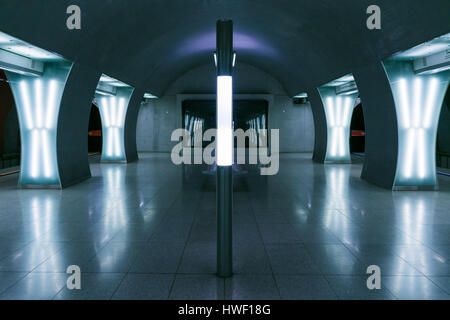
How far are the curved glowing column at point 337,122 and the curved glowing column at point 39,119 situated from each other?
13.2 metres

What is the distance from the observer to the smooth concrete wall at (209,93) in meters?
29.0

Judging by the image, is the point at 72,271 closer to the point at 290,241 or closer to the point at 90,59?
the point at 290,241

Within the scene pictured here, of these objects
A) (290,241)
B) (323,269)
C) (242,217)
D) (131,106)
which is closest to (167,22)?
(131,106)

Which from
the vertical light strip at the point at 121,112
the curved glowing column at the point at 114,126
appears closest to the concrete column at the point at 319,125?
the curved glowing column at the point at 114,126

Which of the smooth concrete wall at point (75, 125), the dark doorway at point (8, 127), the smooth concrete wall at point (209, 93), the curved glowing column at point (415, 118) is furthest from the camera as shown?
the smooth concrete wall at point (209, 93)

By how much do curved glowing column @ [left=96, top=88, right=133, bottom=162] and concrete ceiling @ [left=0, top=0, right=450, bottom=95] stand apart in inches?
69.4

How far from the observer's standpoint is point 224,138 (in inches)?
170

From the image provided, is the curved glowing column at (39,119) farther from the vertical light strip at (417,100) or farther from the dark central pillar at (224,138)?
the vertical light strip at (417,100)

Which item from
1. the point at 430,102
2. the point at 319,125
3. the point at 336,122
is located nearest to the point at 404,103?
the point at 430,102

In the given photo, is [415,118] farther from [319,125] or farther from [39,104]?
[39,104]

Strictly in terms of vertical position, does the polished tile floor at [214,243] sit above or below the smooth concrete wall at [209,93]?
below

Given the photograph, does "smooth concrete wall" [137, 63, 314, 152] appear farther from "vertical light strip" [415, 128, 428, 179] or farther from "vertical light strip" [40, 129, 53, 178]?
"vertical light strip" [415, 128, 428, 179]

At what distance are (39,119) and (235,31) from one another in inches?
436

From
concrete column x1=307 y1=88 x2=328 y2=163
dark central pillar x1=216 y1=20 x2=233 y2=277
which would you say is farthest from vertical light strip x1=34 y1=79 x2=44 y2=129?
concrete column x1=307 y1=88 x2=328 y2=163
